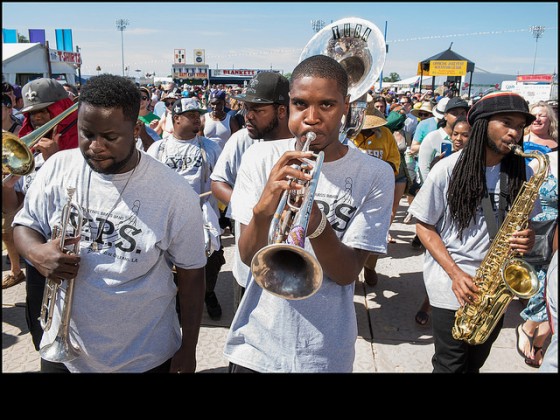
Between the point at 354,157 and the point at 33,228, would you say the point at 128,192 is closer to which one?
the point at 33,228

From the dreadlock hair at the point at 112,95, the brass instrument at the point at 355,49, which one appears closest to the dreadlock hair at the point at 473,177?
the brass instrument at the point at 355,49

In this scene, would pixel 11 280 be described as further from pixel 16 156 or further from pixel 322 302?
→ pixel 322 302

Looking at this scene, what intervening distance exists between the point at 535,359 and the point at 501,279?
1592 millimetres

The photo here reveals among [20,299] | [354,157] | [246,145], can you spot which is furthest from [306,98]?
[20,299]

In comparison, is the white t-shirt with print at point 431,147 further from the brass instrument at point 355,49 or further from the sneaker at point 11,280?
the sneaker at point 11,280

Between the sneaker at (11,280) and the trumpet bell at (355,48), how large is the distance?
4095 millimetres

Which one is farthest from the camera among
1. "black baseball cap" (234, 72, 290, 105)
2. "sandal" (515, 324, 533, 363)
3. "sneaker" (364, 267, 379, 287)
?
"sneaker" (364, 267, 379, 287)

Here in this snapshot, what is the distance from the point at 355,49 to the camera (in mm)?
3650

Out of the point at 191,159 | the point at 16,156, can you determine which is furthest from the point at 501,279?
the point at 191,159

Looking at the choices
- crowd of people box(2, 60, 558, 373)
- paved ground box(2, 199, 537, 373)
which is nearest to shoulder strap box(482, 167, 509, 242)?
crowd of people box(2, 60, 558, 373)

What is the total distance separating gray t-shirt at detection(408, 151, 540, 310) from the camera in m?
2.81

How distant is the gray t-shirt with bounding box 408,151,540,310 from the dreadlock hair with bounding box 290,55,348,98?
1.21 meters

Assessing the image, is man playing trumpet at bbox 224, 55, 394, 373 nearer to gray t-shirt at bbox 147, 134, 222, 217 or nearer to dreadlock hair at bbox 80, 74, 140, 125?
dreadlock hair at bbox 80, 74, 140, 125
